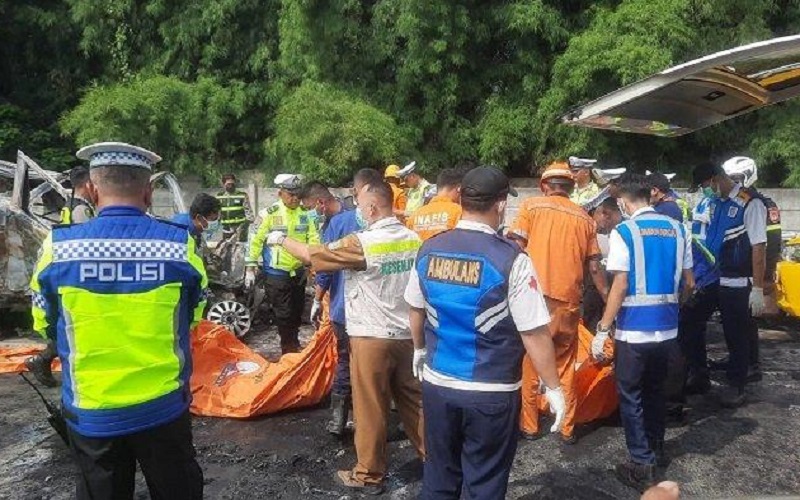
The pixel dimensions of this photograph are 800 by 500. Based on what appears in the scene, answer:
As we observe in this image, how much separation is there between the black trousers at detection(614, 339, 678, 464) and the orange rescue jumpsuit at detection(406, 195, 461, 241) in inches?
59.4

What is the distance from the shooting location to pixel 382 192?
4676 millimetres

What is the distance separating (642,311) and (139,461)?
295cm

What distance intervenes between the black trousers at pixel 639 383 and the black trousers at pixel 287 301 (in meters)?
3.58

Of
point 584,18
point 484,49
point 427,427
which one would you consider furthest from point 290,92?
point 427,427

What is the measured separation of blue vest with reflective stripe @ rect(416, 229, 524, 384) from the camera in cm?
327

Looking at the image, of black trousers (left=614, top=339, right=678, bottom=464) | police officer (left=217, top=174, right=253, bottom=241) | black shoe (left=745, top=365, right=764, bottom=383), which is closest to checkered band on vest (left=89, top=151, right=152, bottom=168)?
black trousers (left=614, top=339, right=678, bottom=464)

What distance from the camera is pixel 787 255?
31.4 ft

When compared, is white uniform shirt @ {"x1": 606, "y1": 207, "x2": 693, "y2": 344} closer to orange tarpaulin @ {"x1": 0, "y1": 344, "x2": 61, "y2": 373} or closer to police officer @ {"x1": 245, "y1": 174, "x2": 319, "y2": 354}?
police officer @ {"x1": 245, "y1": 174, "x2": 319, "y2": 354}

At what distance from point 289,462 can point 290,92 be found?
535 inches

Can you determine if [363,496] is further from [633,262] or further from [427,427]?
[633,262]

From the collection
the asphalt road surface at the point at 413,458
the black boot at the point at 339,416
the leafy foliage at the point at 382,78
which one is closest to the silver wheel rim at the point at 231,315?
the asphalt road surface at the point at 413,458

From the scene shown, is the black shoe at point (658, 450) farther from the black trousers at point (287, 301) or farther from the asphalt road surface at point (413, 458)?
the black trousers at point (287, 301)

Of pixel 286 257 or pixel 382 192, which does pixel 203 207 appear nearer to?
pixel 286 257

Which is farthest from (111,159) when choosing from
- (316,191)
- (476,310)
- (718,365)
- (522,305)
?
(718,365)
